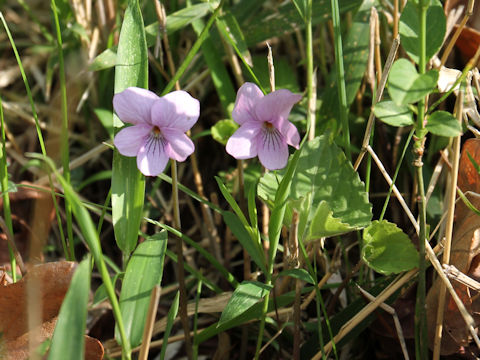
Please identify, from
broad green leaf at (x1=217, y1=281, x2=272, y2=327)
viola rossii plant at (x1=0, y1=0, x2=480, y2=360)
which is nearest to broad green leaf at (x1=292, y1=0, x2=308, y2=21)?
viola rossii plant at (x1=0, y1=0, x2=480, y2=360)

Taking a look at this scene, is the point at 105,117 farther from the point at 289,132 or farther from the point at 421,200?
the point at 421,200

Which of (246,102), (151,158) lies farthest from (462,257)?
(151,158)

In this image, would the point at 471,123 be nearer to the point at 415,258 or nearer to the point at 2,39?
the point at 415,258

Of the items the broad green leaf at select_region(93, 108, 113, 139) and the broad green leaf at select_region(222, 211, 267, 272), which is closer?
the broad green leaf at select_region(222, 211, 267, 272)

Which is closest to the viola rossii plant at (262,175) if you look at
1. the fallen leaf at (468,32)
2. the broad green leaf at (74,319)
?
the broad green leaf at (74,319)

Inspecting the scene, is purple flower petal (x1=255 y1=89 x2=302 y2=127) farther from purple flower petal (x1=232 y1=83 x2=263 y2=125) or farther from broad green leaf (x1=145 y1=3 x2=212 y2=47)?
broad green leaf (x1=145 y1=3 x2=212 y2=47)

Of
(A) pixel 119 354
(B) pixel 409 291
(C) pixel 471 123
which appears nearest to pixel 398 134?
(C) pixel 471 123
